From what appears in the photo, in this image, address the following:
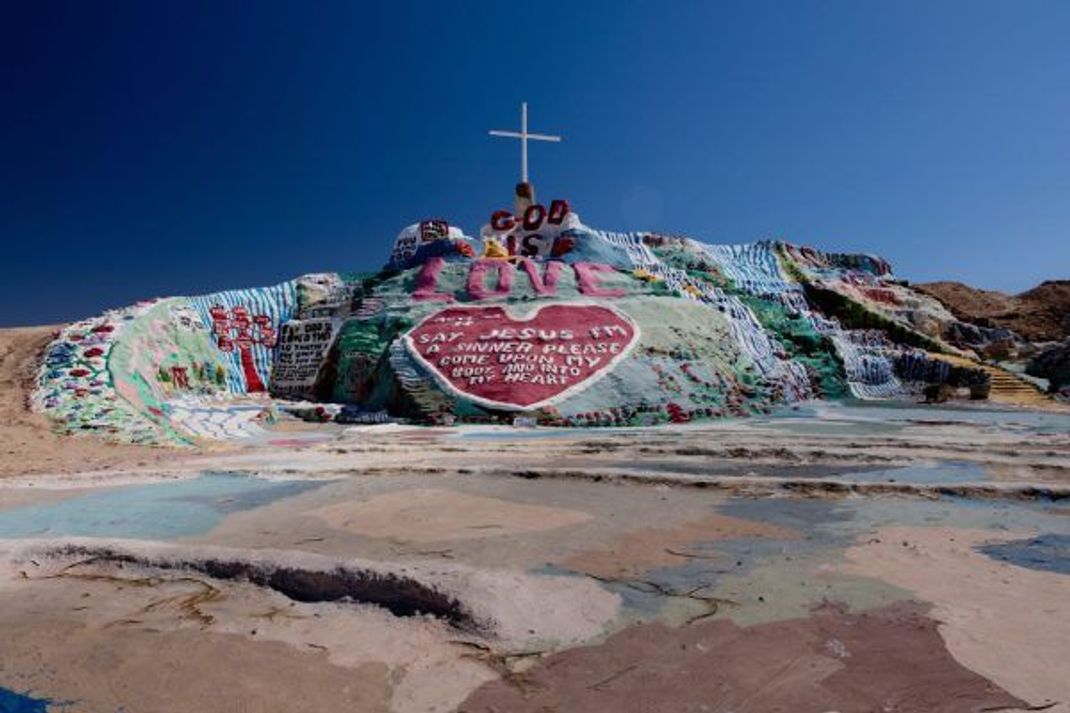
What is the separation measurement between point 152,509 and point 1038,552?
20.7ft

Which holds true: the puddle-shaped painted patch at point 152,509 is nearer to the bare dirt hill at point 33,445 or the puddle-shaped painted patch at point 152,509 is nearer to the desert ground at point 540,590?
the desert ground at point 540,590

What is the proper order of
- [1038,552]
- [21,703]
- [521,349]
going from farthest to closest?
[521,349]
[1038,552]
[21,703]

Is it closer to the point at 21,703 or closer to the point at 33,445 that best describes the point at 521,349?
the point at 33,445

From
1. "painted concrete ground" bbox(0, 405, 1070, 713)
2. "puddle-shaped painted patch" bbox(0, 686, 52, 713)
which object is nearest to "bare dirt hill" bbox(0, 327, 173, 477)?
"painted concrete ground" bbox(0, 405, 1070, 713)

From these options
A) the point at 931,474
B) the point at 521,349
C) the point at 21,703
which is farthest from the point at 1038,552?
the point at 521,349

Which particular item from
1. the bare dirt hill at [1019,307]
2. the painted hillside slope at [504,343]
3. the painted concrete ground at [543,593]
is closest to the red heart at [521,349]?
the painted hillside slope at [504,343]

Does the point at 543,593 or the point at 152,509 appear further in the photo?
the point at 152,509

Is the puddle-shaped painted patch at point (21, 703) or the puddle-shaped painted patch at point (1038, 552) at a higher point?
the puddle-shaped painted patch at point (1038, 552)

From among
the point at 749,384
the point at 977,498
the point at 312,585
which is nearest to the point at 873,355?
the point at 749,384

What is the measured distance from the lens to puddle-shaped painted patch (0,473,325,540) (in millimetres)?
4977

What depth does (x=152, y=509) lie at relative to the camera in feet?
18.7

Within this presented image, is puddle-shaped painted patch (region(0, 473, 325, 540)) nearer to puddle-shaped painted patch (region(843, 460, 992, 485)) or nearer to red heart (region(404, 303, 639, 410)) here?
puddle-shaped painted patch (region(843, 460, 992, 485))

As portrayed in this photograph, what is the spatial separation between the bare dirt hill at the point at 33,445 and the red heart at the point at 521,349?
6.31 m

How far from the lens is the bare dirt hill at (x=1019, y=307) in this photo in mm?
30703
